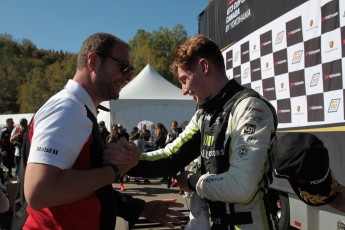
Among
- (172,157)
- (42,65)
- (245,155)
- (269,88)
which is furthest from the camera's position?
(42,65)

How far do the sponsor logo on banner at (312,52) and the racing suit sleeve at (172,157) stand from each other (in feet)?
4.23

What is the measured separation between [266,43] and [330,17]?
0.88 m

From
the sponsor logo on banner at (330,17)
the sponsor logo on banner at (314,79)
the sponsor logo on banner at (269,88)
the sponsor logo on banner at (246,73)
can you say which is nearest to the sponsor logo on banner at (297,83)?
the sponsor logo on banner at (314,79)

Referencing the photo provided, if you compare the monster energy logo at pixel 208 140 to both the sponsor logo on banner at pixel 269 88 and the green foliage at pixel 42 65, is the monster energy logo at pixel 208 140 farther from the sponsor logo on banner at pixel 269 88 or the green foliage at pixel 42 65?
the green foliage at pixel 42 65

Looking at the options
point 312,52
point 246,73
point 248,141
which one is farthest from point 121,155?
point 246,73

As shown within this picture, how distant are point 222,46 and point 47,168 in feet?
12.3

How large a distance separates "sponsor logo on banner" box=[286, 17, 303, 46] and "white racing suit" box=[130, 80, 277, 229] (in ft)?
Result: 4.99

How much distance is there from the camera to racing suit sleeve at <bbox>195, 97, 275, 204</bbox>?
5.11 ft

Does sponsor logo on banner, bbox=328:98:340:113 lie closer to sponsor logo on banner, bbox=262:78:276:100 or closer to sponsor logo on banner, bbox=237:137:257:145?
sponsor logo on banner, bbox=262:78:276:100

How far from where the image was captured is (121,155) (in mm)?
1526

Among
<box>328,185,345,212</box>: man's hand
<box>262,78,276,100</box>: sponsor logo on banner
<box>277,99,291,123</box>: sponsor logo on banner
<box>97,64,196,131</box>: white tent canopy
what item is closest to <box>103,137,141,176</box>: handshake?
<box>328,185,345,212</box>: man's hand

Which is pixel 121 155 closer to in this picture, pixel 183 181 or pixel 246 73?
pixel 183 181

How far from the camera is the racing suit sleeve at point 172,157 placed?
2176mm

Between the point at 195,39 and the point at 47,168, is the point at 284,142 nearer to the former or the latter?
the point at 195,39
